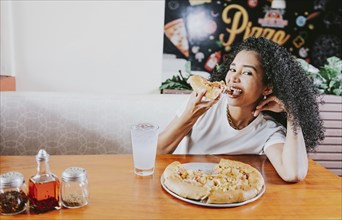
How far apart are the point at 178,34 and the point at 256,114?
13.1ft

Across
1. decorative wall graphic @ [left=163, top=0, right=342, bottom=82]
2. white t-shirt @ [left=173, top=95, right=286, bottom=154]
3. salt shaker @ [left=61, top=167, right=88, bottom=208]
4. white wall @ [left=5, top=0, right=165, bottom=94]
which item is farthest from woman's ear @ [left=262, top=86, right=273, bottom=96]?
decorative wall graphic @ [left=163, top=0, right=342, bottom=82]

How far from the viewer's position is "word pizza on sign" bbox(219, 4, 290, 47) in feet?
18.4

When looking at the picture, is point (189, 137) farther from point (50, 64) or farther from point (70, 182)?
point (50, 64)

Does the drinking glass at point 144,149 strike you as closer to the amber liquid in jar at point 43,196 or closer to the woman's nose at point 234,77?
the amber liquid in jar at point 43,196

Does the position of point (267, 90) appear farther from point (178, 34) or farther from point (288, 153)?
point (178, 34)

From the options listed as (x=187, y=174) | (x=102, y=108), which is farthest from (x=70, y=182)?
(x=102, y=108)

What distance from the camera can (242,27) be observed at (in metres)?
5.70

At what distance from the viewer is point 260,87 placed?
170cm

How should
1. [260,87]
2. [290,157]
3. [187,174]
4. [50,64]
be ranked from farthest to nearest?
1. [50,64]
2. [260,87]
3. [290,157]
4. [187,174]

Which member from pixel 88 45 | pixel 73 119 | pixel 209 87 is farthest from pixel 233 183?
pixel 88 45

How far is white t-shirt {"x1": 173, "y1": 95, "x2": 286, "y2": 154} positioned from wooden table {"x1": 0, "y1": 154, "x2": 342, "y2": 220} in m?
0.18

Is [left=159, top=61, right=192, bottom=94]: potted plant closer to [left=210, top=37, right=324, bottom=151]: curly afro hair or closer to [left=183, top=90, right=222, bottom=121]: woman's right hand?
[left=210, top=37, right=324, bottom=151]: curly afro hair

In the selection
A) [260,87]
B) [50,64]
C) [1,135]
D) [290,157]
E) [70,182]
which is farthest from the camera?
[50,64]

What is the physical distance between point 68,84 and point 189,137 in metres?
1.84
